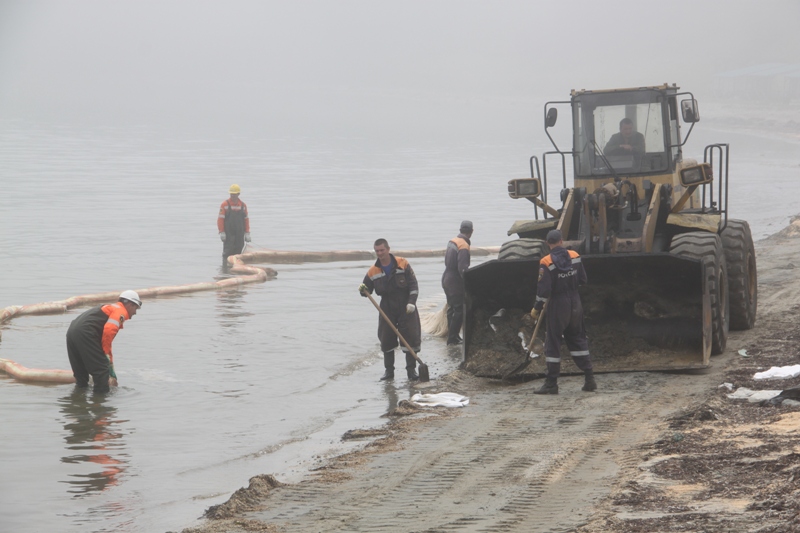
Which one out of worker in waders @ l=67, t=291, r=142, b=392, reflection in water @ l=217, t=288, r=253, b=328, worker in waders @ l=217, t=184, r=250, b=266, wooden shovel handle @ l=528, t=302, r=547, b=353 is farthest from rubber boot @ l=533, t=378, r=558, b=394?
worker in waders @ l=217, t=184, r=250, b=266

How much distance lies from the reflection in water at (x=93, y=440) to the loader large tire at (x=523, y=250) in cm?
443

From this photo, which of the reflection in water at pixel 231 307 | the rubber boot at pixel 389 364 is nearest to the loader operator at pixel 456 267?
the rubber boot at pixel 389 364

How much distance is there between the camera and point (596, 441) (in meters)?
8.18

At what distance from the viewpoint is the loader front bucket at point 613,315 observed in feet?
35.7

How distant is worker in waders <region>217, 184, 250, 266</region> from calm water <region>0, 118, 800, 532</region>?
0.66 meters

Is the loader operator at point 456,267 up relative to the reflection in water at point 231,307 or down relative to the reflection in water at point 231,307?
up

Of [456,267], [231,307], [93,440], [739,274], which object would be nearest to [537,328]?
[456,267]

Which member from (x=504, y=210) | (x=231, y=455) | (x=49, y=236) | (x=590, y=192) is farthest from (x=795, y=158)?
(x=231, y=455)

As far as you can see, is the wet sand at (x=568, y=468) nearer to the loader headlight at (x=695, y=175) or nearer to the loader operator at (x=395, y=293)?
the loader operator at (x=395, y=293)

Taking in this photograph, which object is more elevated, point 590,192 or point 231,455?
point 590,192

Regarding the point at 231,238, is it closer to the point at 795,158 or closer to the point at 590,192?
the point at 590,192

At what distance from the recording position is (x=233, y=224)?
20.9m

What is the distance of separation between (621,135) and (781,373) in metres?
3.63

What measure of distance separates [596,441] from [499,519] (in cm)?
213
